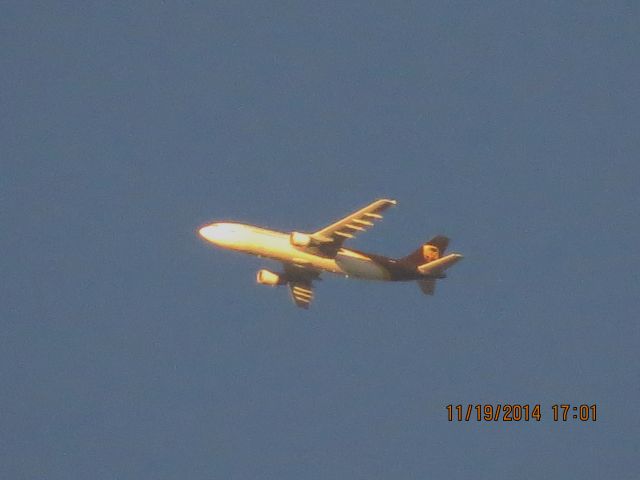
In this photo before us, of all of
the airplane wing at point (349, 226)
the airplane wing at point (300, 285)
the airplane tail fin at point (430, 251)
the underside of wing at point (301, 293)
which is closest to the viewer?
the airplane wing at point (349, 226)

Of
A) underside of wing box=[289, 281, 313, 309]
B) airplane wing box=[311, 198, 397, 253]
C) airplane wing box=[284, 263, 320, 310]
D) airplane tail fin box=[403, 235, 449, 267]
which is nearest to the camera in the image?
airplane wing box=[311, 198, 397, 253]

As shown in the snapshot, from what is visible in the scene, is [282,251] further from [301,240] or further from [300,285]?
[300,285]

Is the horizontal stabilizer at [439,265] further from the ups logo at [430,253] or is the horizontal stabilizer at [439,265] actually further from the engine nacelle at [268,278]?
the engine nacelle at [268,278]

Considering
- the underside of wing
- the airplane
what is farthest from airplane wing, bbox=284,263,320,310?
the airplane

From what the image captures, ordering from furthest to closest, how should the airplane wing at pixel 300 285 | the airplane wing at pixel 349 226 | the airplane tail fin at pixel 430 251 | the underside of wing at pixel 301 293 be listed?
the underside of wing at pixel 301 293 → the airplane wing at pixel 300 285 → the airplane tail fin at pixel 430 251 → the airplane wing at pixel 349 226

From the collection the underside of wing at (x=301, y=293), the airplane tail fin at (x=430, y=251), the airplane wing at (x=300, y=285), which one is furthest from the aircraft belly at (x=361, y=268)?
the underside of wing at (x=301, y=293)

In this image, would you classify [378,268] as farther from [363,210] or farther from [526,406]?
[526,406]

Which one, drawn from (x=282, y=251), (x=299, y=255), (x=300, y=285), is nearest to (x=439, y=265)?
(x=299, y=255)

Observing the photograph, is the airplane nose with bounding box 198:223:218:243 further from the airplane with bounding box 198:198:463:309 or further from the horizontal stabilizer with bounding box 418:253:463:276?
the horizontal stabilizer with bounding box 418:253:463:276
